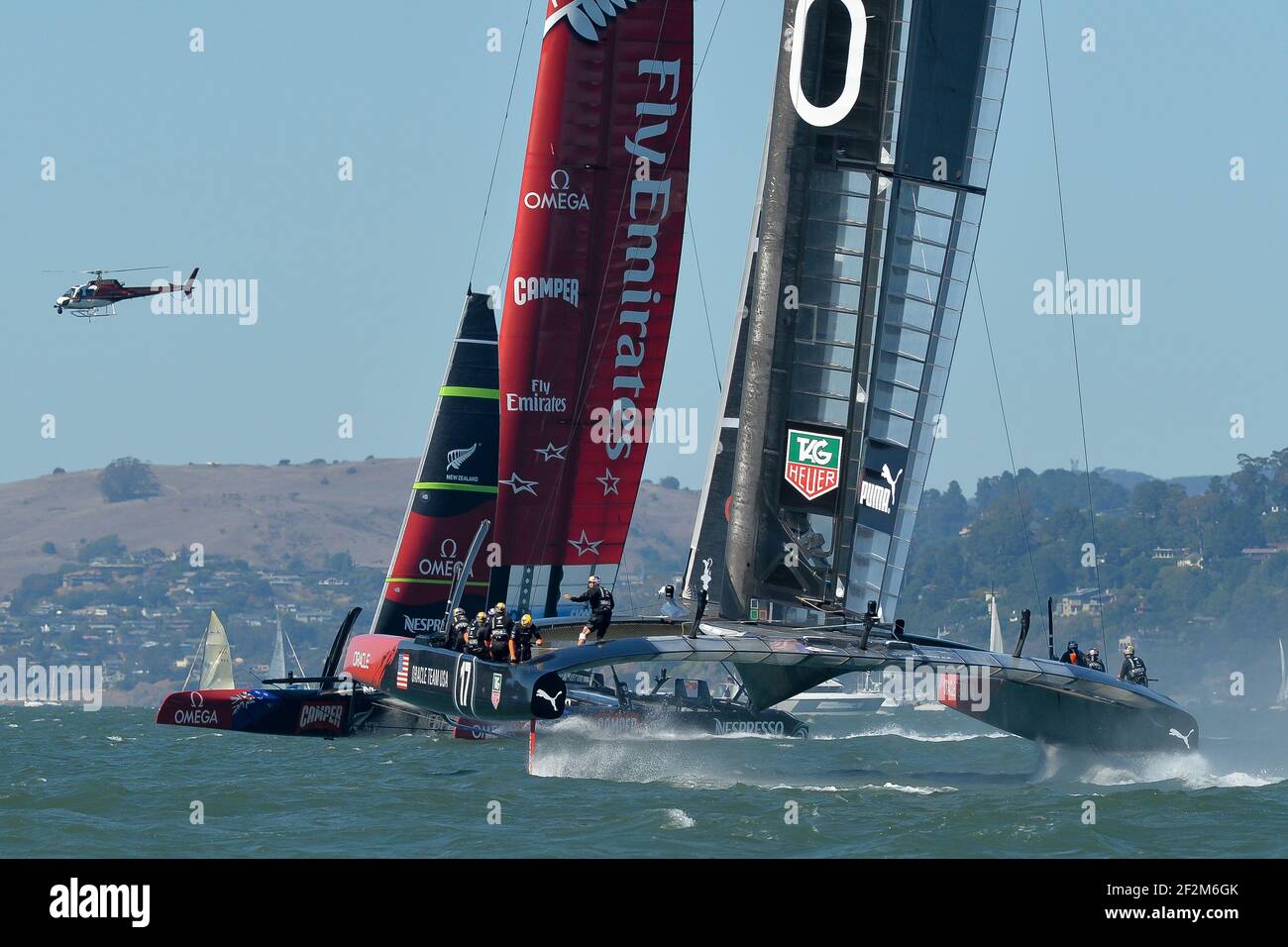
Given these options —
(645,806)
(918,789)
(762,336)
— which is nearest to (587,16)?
(762,336)

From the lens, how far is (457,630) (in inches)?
669

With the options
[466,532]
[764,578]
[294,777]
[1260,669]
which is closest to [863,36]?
[764,578]

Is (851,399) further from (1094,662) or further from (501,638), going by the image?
(501,638)

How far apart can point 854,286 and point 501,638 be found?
156 inches

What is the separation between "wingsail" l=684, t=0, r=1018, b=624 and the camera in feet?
52.2

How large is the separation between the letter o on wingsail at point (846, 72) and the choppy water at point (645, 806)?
5.34 meters

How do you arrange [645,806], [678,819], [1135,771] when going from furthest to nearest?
[1135,771], [645,806], [678,819]

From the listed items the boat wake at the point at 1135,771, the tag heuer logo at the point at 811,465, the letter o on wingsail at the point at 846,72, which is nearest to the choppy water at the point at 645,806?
the boat wake at the point at 1135,771

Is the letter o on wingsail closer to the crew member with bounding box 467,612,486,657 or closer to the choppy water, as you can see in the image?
the crew member with bounding box 467,612,486,657

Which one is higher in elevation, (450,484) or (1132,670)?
(450,484)

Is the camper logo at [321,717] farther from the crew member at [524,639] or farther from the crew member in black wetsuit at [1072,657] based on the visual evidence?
the crew member in black wetsuit at [1072,657]

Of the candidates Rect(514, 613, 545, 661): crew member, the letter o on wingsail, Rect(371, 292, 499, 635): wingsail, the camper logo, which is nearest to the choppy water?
Rect(514, 613, 545, 661): crew member

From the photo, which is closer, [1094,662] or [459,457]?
[1094,662]

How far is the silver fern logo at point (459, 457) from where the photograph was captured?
90.0ft
